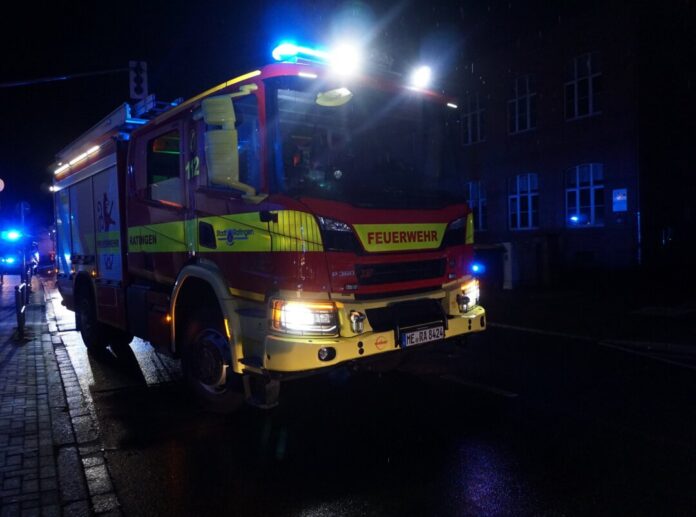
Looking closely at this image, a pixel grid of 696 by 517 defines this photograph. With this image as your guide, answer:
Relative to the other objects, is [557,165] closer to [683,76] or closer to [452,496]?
[683,76]

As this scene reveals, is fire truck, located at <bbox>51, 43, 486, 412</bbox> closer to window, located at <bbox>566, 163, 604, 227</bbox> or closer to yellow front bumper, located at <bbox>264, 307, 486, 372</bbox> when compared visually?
yellow front bumper, located at <bbox>264, 307, 486, 372</bbox>

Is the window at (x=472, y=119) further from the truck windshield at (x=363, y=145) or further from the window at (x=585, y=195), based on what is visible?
the truck windshield at (x=363, y=145)

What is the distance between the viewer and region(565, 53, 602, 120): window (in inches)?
745

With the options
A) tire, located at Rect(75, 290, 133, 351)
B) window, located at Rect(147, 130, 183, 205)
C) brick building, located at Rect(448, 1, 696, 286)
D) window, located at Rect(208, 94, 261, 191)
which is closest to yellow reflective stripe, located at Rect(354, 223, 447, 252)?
window, located at Rect(208, 94, 261, 191)

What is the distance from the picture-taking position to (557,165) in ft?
67.1

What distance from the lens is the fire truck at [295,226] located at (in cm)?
434

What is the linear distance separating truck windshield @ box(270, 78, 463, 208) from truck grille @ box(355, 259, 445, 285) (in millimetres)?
532

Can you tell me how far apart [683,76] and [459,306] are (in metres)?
18.9

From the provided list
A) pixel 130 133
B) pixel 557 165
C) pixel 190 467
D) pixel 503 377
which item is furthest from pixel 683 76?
pixel 190 467

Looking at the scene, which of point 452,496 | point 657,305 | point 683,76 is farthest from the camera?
point 683,76

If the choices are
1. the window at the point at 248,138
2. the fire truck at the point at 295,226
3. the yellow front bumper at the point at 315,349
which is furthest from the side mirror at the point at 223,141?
the yellow front bumper at the point at 315,349

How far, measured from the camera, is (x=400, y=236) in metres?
4.81

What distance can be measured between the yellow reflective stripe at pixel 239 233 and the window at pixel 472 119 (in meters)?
20.8

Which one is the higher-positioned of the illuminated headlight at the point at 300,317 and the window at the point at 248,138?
the window at the point at 248,138
